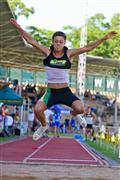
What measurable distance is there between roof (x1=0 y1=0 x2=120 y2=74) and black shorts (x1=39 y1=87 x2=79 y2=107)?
78.8 ft

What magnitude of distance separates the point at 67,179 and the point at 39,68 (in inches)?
1512

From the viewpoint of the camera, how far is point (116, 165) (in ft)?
44.3

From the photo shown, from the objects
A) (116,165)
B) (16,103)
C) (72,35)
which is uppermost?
(72,35)

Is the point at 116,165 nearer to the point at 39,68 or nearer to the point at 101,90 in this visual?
the point at 39,68

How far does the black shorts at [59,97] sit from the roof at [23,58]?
24013mm

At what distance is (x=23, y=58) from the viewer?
154ft

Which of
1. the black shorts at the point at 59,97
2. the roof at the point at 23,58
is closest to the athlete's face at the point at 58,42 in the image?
the black shorts at the point at 59,97

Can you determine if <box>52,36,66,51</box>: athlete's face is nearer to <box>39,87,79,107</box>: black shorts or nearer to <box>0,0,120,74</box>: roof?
<box>39,87,79,107</box>: black shorts

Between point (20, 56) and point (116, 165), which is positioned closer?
point (116, 165)

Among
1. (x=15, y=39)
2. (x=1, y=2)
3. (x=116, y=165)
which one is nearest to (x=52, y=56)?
(x=116, y=165)

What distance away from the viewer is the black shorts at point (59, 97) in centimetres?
811

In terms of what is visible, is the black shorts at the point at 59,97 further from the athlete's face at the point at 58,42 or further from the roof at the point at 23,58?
the roof at the point at 23,58

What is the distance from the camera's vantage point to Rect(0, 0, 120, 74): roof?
36106 mm

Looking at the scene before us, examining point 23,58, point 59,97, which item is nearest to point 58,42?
point 59,97
